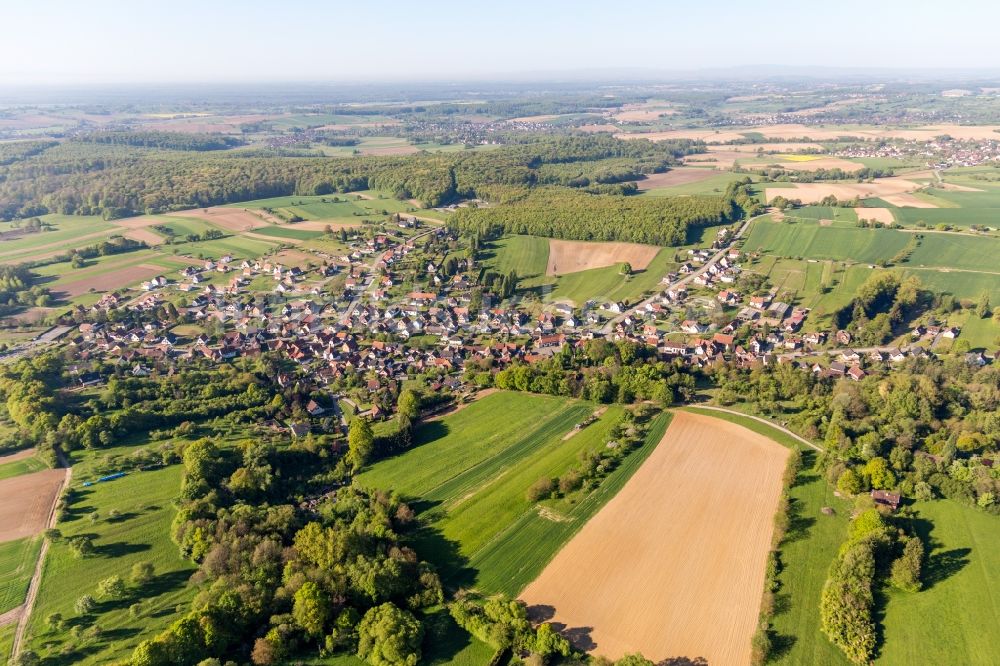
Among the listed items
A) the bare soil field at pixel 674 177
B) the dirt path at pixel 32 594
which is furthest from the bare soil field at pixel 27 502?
the bare soil field at pixel 674 177

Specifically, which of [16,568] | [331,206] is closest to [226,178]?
[331,206]

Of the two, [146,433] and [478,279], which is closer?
[146,433]

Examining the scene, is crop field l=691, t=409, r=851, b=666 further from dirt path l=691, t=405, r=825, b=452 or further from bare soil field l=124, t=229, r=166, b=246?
bare soil field l=124, t=229, r=166, b=246

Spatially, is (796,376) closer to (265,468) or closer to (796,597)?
(796,597)

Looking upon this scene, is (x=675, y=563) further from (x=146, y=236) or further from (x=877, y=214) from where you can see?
(x=146, y=236)

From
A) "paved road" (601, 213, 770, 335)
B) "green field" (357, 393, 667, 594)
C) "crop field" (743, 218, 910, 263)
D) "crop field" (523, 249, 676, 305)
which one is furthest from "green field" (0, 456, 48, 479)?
"crop field" (743, 218, 910, 263)

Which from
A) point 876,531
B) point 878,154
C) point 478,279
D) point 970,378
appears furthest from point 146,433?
point 878,154

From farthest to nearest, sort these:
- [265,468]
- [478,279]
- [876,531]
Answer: [478,279] < [265,468] < [876,531]

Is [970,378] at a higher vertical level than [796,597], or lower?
higher
